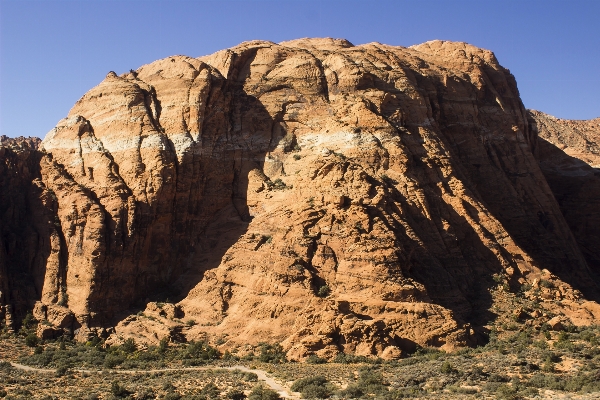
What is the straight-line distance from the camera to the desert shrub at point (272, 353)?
3052 cm

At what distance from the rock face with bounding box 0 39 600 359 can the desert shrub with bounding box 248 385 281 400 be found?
529 centimetres

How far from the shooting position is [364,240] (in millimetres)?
33969

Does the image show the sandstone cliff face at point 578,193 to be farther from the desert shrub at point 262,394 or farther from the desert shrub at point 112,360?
the desert shrub at point 112,360

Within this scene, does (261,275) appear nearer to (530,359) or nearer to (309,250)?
(309,250)

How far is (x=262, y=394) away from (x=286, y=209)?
14675 mm

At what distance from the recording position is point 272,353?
102 feet

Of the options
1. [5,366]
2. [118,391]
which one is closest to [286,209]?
[118,391]

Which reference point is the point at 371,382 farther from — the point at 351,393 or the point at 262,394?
the point at 262,394

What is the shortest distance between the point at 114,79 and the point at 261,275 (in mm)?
21764

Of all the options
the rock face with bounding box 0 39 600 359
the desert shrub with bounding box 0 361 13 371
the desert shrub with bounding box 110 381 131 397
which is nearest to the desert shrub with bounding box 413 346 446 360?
the rock face with bounding box 0 39 600 359

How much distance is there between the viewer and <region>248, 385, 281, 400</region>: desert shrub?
24562mm

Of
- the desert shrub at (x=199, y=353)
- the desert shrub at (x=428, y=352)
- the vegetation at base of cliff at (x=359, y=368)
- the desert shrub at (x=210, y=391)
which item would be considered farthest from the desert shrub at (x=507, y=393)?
the desert shrub at (x=199, y=353)

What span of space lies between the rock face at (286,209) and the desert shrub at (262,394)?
17.3 ft

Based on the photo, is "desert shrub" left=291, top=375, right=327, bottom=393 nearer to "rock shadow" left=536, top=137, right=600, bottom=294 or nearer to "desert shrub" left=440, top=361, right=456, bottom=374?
"desert shrub" left=440, top=361, right=456, bottom=374
